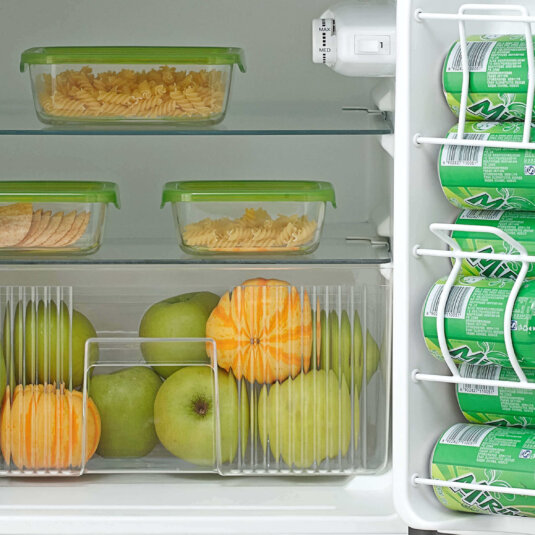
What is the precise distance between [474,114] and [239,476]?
710 mm

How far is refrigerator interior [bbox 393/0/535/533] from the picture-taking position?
1066 mm

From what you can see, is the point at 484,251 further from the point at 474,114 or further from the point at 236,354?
the point at 236,354

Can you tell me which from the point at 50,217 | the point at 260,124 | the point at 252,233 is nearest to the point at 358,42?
the point at 260,124

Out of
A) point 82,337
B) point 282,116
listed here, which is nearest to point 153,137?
point 282,116

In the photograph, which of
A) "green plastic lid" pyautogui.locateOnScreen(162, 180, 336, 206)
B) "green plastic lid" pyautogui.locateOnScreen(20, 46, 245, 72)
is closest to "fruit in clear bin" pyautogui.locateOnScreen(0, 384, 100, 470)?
"green plastic lid" pyautogui.locateOnScreen(162, 180, 336, 206)

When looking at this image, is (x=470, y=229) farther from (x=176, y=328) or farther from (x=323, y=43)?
(x=176, y=328)

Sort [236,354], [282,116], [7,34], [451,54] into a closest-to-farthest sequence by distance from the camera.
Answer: [451,54]
[236,354]
[282,116]
[7,34]

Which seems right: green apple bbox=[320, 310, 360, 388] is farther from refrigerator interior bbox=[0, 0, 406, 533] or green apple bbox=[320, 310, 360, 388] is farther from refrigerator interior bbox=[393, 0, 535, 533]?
refrigerator interior bbox=[393, 0, 535, 533]

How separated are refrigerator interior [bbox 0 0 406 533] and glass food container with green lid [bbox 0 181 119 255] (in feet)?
0.11

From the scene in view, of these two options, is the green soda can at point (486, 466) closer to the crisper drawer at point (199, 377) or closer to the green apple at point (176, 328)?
the crisper drawer at point (199, 377)

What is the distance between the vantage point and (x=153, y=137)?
5.60 feet

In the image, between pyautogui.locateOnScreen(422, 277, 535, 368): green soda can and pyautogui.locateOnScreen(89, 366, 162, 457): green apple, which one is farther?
pyautogui.locateOnScreen(89, 366, 162, 457): green apple

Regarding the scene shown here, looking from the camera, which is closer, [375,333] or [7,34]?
[375,333]

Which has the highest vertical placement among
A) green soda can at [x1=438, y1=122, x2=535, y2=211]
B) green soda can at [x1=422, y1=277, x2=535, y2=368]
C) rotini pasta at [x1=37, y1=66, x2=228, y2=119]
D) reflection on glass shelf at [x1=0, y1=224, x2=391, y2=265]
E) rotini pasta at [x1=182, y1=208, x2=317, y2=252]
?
rotini pasta at [x1=37, y1=66, x2=228, y2=119]
